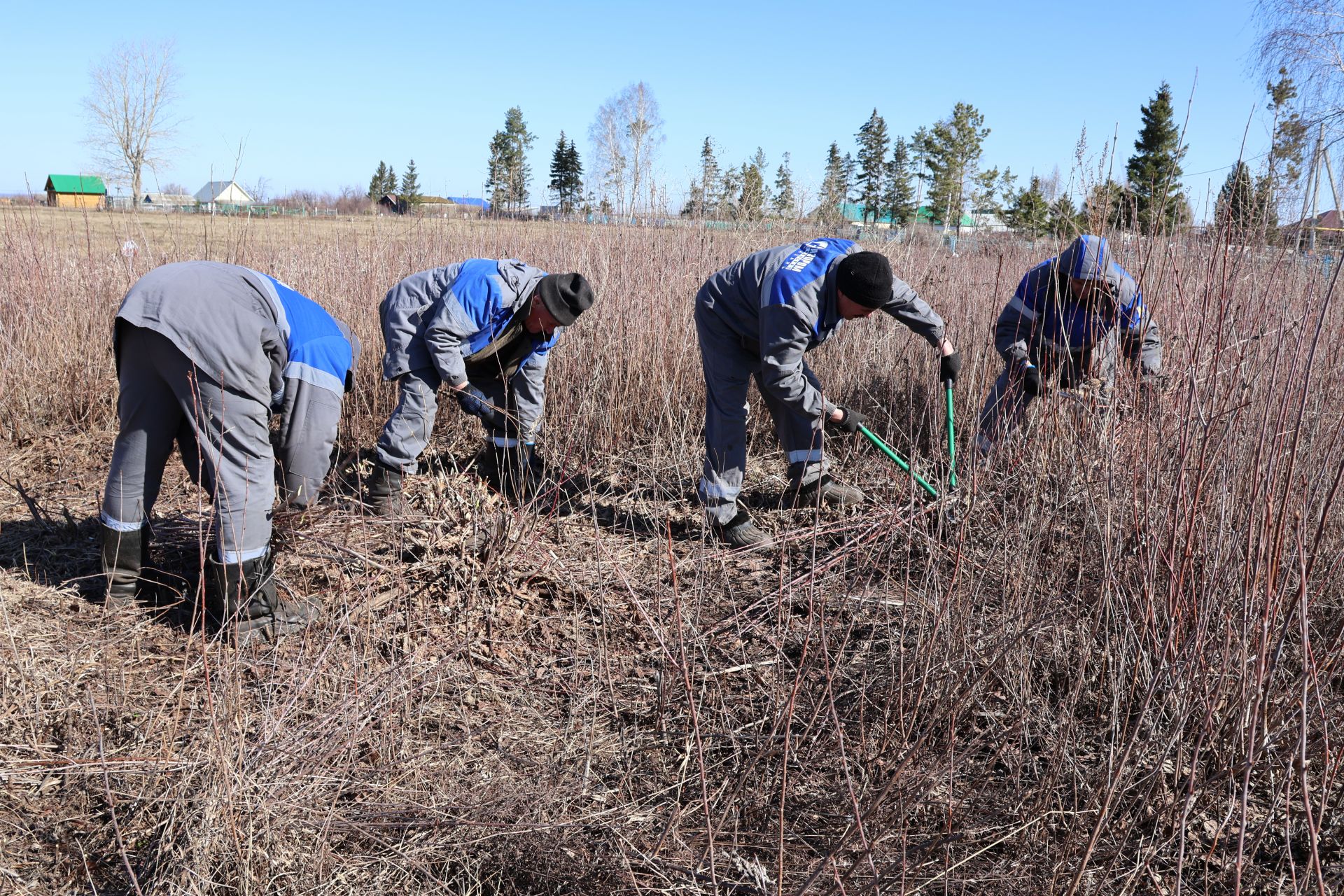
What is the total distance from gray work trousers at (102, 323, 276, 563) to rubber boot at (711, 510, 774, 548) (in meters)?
1.89

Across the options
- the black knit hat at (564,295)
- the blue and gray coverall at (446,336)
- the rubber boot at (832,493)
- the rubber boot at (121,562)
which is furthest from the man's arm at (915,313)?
the rubber boot at (121,562)

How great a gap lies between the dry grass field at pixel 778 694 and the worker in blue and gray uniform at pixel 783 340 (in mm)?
407

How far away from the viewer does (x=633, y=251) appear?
18.6 feet

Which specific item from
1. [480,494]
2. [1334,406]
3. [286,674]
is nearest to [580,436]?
[480,494]

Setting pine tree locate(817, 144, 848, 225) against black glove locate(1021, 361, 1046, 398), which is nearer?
black glove locate(1021, 361, 1046, 398)

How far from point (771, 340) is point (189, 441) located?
212 centimetres

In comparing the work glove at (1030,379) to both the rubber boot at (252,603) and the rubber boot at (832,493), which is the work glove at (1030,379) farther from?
the rubber boot at (252,603)

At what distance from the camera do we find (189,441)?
113 inches

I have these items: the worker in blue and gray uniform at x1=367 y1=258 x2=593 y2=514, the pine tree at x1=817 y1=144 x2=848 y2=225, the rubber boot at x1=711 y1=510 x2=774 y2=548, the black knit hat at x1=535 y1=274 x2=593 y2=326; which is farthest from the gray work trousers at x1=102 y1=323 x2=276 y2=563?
the pine tree at x1=817 y1=144 x2=848 y2=225

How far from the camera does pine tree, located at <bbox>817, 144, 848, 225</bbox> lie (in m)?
7.34

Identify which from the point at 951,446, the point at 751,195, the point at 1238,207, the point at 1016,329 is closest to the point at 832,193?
the point at 751,195

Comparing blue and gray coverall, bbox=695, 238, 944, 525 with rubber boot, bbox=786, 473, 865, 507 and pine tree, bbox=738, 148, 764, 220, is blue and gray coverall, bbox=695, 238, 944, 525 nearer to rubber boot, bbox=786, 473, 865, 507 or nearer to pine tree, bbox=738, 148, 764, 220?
rubber boot, bbox=786, 473, 865, 507

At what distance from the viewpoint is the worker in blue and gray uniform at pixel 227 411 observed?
2.49 metres

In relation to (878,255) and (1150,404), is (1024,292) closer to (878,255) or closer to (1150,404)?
(878,255)
